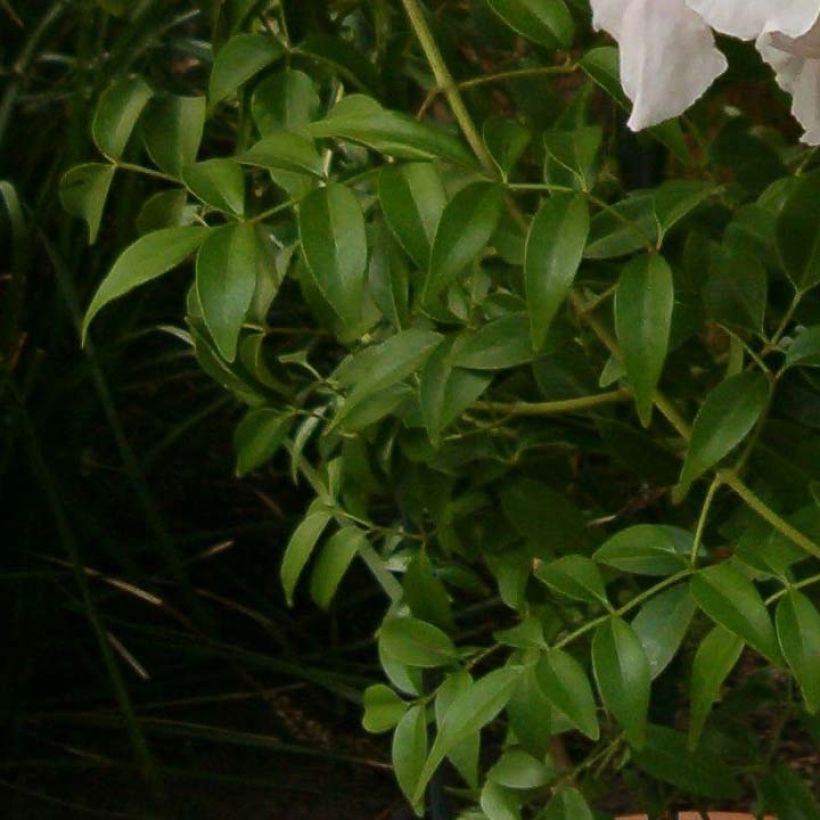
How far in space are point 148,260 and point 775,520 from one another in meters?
0.39

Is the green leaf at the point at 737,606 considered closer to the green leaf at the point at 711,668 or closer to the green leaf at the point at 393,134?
the green leaf at the point at 711,668

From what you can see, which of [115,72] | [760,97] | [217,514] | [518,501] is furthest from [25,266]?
[760,97]

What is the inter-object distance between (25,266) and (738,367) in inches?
40.4

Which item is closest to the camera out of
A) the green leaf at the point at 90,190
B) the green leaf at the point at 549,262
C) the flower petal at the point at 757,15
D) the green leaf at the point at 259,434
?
the flower petal at the point at 757,15

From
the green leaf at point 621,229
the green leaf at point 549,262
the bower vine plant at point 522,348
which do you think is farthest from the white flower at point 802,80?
the green leaf at point 621,229

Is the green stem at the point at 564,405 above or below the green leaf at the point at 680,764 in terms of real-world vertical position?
above

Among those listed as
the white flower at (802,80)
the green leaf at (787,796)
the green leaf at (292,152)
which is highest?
the white flower at (802,80)

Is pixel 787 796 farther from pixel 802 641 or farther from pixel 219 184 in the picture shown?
pixel 219 184

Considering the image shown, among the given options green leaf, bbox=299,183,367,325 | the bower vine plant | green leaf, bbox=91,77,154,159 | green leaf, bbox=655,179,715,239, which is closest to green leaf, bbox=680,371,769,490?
the bower vine plant

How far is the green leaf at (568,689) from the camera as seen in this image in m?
0.93

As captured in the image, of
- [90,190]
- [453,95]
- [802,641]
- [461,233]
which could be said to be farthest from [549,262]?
[90,190]

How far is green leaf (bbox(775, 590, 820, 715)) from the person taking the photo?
2.90 ft

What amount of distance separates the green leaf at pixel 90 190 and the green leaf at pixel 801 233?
1.40 ft

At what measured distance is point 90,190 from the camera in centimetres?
108
